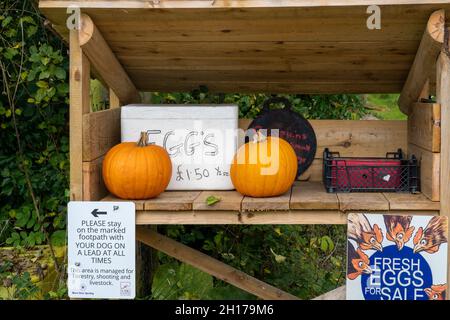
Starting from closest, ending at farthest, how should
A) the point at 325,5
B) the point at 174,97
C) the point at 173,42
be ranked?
the point at 325,5 < the point at 173,42 < the point at 174,97

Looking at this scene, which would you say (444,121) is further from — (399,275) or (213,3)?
(213,3)

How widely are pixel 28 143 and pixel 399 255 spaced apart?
7.70ft

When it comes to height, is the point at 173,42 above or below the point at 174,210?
above

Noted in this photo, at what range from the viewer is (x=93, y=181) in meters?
2.48

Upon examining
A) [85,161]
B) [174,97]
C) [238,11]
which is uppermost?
[238,11]

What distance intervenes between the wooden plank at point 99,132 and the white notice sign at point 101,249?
0.69 feet

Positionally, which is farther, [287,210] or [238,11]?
[287,210]

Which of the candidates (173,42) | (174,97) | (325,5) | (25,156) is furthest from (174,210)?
(25,156)

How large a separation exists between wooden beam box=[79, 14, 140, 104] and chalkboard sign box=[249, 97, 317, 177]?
0.60m

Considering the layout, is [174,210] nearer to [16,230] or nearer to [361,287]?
[361,287]

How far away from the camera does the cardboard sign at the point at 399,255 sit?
2.34 meters

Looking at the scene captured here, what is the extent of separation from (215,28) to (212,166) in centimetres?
61

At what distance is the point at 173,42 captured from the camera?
2561 mm

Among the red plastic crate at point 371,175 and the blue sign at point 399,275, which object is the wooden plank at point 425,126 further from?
the blue sign at point 399,275
